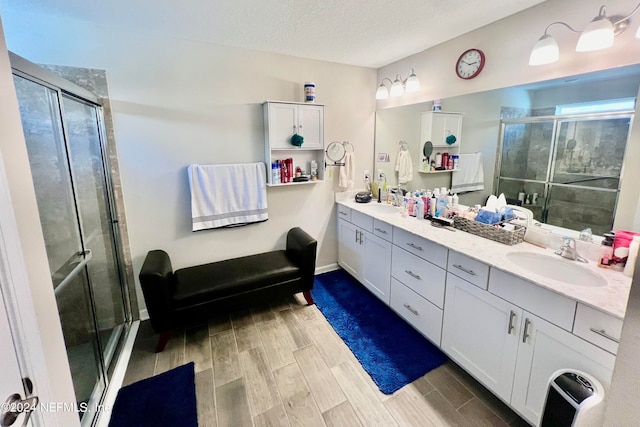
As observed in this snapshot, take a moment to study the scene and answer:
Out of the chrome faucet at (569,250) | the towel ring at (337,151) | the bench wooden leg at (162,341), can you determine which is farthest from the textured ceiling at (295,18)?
the bench wooden leg at (162,341)

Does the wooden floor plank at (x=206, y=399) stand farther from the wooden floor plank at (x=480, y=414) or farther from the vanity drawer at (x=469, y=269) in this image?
the vanity drawer at (x=469, y=269)

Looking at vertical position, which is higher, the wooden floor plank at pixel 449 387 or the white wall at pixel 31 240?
the white wall at pixel 31 240

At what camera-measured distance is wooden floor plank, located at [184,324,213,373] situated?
6.66ft

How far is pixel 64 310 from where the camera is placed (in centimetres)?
164

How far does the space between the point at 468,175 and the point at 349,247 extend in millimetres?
1421

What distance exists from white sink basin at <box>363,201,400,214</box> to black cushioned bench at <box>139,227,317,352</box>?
2.58ft

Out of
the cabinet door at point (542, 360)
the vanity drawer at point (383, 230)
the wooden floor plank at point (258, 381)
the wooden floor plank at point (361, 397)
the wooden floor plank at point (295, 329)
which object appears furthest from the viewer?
the vanity drawer at point (383, 230)

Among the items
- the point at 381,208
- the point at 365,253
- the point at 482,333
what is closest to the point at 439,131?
the point at 381,208

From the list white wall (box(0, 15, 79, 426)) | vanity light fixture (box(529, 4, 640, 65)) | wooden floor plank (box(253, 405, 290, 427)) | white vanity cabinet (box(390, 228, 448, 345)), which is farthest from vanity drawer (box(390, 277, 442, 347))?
white wall (box(0, 15, 79, 426))

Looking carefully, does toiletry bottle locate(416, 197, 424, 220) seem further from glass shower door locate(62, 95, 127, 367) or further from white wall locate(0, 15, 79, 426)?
glass shower door locate(62, 95, 127, 367)

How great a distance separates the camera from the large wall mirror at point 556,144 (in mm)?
1562

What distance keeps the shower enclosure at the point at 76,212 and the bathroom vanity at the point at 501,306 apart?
7.23 feet

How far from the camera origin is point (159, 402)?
67.1 inches

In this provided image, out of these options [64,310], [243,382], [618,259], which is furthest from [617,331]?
[64,310]
